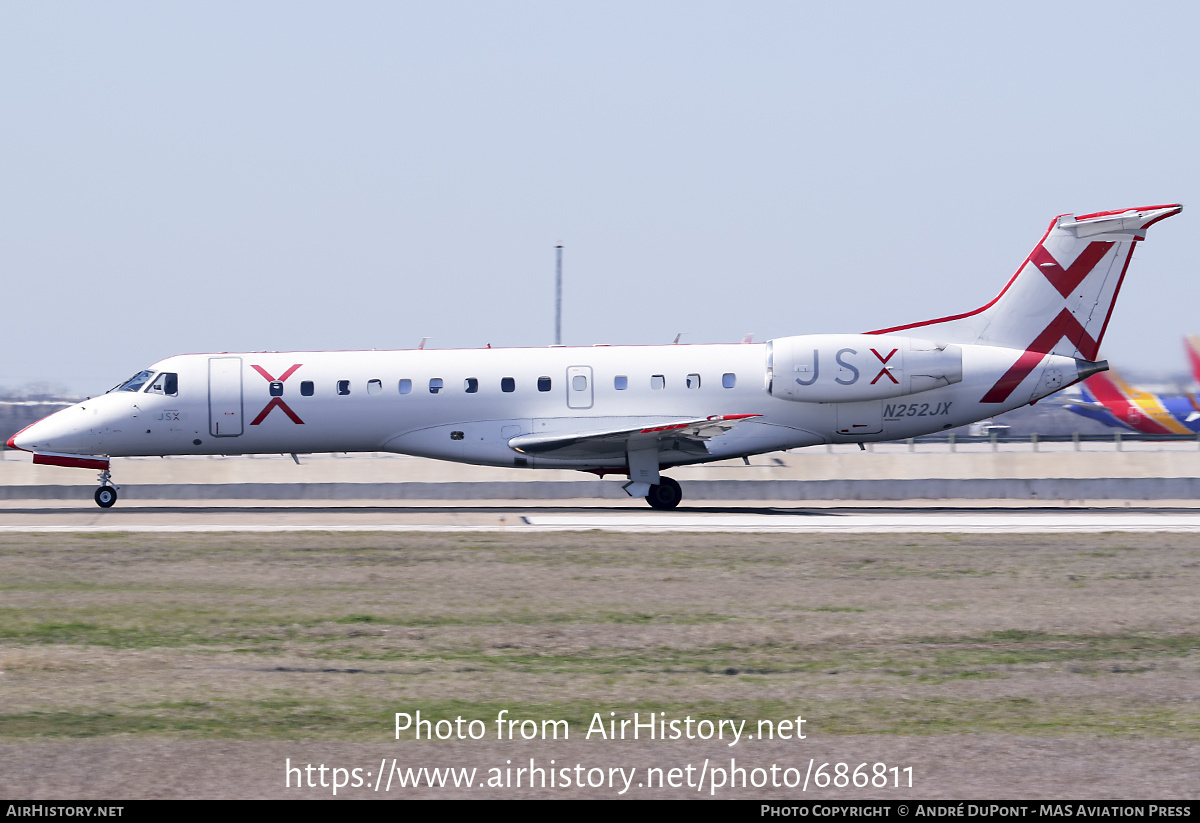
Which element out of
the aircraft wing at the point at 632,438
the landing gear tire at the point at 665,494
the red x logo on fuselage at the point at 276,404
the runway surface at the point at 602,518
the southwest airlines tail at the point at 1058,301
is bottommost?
the runway surface at the point at 602,518

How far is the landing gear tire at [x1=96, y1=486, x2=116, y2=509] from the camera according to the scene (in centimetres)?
2803

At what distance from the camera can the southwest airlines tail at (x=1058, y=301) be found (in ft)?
93.4

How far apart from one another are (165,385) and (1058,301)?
19.8 meters

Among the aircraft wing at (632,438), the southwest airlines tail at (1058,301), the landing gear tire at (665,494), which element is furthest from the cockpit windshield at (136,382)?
the southwest airlines tail at (1058,301)

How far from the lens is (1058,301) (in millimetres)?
28484

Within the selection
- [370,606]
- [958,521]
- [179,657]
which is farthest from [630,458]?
[179,657]

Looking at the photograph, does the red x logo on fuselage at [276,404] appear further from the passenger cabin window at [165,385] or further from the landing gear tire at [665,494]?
the landing gear tire at [665,494]

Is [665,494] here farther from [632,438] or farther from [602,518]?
[602,518]

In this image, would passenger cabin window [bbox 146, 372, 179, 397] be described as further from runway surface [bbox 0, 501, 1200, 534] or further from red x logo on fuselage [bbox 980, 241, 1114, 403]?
red x logo on fuselage [bbox 980, 241, 1114, 403]

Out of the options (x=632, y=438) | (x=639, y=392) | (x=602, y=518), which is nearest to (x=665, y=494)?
(x=632, y=438)

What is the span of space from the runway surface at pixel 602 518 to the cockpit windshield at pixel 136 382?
2.68 meters

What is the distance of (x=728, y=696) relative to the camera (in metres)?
9.63

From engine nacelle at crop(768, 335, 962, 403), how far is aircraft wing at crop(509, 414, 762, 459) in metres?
1.15

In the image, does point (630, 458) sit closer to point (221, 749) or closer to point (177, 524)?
point (177, 524)
